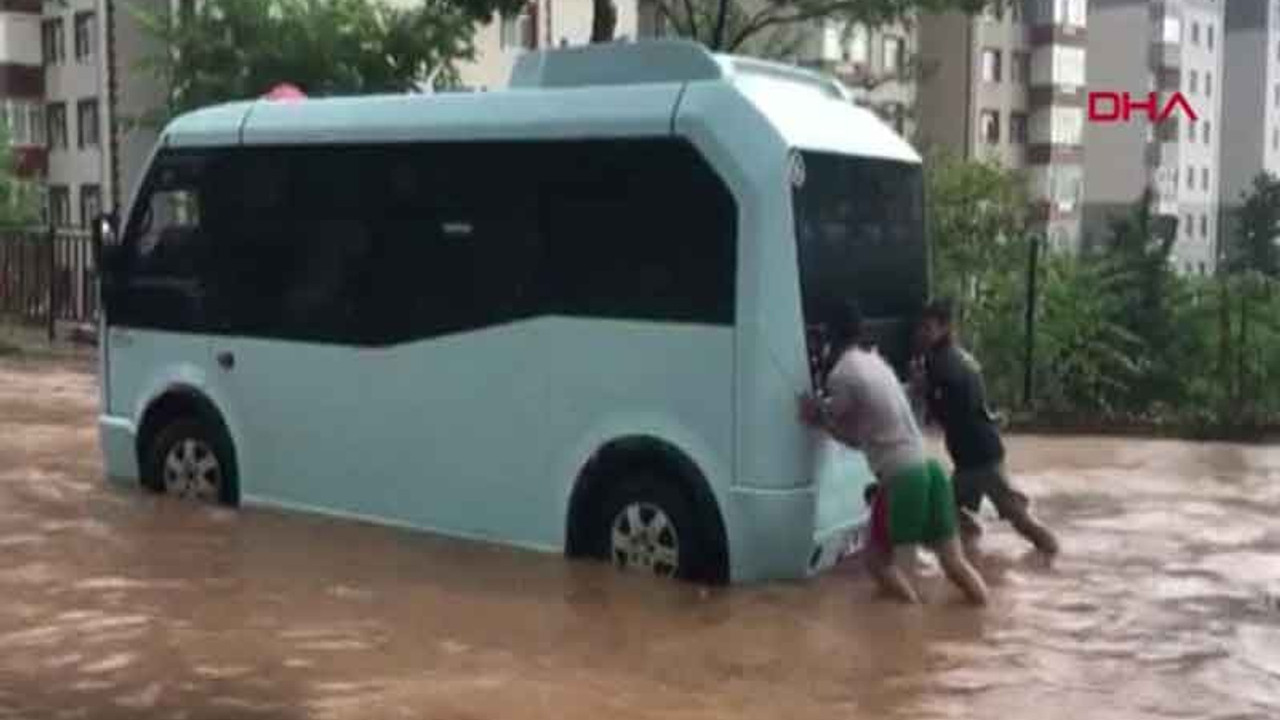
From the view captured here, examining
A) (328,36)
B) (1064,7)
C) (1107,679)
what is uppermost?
(1064,7)

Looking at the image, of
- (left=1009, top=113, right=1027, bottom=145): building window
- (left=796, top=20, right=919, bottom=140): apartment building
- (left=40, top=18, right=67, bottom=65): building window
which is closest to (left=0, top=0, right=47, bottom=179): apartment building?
(left=40, top=18, right=67, bottom=65): building window

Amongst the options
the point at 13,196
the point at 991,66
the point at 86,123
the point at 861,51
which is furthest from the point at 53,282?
the point at 991,66

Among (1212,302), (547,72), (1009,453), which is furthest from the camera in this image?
(1212,302)

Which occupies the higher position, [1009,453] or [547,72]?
[547,72]

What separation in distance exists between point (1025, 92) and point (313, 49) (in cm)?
4645

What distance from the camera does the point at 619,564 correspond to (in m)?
8.73

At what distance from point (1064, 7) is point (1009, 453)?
55660 mm

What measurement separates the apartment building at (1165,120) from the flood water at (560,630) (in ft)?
206

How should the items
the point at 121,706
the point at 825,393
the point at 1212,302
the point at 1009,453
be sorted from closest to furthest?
the point at 121,706 < the point at 825,393 < the point at 1009,453 < the point at 1212,302

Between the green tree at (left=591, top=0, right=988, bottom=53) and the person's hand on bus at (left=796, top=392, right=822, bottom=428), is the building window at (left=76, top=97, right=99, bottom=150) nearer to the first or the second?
the green tree at (left=591, top=0, right=988, bottom=53)

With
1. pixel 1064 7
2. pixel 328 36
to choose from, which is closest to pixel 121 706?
pixel 328 36

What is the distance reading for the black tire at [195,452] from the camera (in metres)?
10.4

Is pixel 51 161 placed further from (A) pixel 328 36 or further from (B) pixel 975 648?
(B) pixel 975 648

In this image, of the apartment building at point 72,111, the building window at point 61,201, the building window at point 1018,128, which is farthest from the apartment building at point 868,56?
the building window at point 61,201
